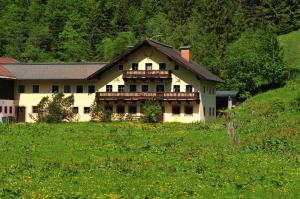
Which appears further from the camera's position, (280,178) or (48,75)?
(48,75)

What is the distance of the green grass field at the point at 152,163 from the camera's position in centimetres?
2006

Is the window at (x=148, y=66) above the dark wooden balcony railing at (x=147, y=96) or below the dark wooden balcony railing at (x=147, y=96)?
above

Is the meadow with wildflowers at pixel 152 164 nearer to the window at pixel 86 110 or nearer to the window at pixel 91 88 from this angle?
the window at pixel 86 110

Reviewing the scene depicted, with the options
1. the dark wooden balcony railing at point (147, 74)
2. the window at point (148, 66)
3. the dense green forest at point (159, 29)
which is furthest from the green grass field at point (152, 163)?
the dense green forest at point (159, 29)

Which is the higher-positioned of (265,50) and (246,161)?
(265,50)

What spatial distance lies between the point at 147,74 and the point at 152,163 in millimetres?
44329

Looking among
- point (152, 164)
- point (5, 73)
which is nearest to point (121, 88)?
point (5, 73)

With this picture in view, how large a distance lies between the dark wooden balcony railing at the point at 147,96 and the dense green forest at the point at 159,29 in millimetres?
16073

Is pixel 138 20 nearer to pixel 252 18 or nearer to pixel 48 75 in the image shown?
pixel 252 18

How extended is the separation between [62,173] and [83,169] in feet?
4.69

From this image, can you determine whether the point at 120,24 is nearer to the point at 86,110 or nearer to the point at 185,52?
the point at 185,52

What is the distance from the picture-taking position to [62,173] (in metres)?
23.5

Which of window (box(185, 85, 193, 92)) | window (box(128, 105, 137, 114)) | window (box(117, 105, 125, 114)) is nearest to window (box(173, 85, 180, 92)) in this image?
window (box(185, 85, 193, 92))

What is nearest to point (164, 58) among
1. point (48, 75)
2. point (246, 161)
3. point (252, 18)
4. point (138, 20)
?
point (48, 75)
